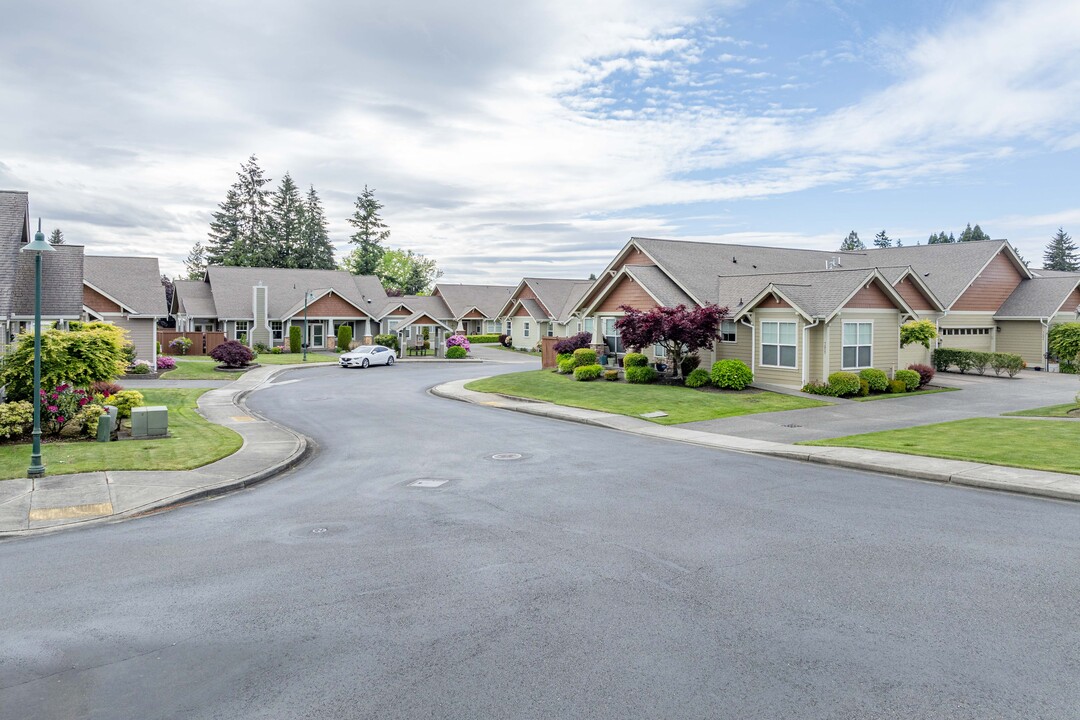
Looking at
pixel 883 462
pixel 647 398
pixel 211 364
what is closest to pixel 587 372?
pixel 647 398

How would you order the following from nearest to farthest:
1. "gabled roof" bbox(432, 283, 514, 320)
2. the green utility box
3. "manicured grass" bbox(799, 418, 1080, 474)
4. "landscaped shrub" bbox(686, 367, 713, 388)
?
"manicured grass" bbox(799, 418, 1080, 474), the green utility box, "landscaped shrub" bbox(686, 367, 713, 388), "gabled roof" bbox(432, 283, 514, 320)

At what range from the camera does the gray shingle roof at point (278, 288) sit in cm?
6112

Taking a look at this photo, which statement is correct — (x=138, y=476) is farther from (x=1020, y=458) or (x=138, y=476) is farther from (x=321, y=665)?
(x=1020, y=458)

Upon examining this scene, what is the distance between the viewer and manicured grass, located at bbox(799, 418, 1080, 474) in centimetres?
1559

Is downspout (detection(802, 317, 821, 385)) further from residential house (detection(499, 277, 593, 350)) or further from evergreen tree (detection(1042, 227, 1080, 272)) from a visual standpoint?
evergreen tree (detection(1042, 227, 1080, 272))

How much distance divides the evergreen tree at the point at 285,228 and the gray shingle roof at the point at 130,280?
158 ft

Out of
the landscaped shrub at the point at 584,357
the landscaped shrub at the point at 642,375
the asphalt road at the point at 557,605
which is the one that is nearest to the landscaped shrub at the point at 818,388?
the landscaped shrub at the point at 642,375

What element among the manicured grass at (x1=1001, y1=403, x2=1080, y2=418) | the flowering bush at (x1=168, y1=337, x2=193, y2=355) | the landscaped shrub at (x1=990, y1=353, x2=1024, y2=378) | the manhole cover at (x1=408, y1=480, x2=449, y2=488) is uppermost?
the flowering bush at (x1=168, y1=337, x2=193, y2=355)

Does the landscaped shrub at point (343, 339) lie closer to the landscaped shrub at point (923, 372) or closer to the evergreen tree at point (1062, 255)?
the landscaped shrub at point (923, 372)

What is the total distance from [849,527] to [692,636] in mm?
4895

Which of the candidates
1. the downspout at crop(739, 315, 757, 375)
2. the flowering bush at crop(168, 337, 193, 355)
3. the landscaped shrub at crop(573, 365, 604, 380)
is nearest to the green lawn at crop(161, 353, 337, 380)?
the flowering bush at crop(168, 337, 193, 355)

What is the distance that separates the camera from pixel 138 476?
14406 millimetres

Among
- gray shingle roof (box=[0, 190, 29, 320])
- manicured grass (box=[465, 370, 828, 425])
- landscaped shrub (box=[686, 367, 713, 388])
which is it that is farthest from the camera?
landscaped shrub (box=[686, 367, 713, 388])

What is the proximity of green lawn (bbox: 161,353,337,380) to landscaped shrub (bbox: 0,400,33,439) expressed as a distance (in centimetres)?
2047
